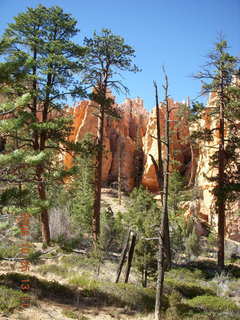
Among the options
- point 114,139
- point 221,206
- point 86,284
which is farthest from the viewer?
point 114,139

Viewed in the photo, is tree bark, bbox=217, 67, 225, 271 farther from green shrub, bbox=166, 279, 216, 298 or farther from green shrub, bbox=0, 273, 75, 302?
green shrub, bbox=0, 273, 75, 302

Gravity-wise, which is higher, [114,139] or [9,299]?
[114,139]

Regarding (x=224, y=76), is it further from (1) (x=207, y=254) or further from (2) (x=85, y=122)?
(2) (x=85, y=122)

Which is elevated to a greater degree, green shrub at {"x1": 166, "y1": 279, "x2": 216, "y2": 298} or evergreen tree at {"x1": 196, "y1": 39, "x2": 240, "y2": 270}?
evergreen tree at {"x1": 196, "y1": 39, "x2": 240, "y2": 270}

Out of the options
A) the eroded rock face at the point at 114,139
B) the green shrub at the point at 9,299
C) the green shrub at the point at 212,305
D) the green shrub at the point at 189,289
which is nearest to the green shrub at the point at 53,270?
the green shrub at the point at 9,299

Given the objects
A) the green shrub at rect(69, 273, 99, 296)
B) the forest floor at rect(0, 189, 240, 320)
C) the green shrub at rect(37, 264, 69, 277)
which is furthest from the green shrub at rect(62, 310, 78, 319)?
the green shrub at rect(37, 264, 69, 277)

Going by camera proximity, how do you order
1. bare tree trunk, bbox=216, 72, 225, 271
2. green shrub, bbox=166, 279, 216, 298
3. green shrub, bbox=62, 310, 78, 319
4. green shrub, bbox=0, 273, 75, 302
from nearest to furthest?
green shrub, bbox=62, 310, 78, 319
green shrub, bbox=0, 273, 75, 302
green shrub, bbox=166, 279, 216, 298
bare tree trunk, bbox=216, 72, 225, 271

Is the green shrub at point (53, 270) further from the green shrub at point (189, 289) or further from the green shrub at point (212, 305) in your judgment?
the green shrub at point (212, 305)

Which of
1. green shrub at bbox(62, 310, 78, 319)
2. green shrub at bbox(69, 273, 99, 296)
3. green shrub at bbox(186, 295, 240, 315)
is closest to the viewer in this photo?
green shrub at bbox(62, 310, 78, 319)

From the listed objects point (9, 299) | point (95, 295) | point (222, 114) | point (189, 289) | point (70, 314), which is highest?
point (222, 114)

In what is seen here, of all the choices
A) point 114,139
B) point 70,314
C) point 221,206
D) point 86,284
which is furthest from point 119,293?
point 114,139

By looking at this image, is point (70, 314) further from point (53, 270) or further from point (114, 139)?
point (114, 139)

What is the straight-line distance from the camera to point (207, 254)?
74.3ft

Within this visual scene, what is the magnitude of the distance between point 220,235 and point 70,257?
7.62 metres
